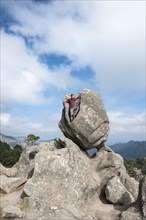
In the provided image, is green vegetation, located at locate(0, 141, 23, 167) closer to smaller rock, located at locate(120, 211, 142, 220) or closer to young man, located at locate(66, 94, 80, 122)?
young man, located at locate(66, 94, 80, 122)

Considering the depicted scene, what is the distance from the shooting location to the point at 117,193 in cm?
2398

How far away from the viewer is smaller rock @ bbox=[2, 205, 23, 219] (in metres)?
19.9

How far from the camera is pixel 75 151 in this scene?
2644 cm

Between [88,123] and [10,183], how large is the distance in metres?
9.78

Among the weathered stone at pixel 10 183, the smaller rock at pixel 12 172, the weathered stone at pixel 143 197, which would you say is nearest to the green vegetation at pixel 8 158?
the smaller rock at pixel 12 172

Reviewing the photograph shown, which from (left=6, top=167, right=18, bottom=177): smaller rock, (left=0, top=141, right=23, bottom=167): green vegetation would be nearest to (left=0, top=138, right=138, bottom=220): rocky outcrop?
(left=6, top=167, right=18, bottom=177): smaller rock

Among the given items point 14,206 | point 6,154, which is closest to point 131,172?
point 6,154

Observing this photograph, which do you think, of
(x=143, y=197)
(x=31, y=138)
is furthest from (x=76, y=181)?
(x=31, y=138)

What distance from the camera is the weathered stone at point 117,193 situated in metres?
23.8

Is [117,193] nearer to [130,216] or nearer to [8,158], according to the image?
[130,216]

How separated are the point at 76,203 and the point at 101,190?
3.74 m

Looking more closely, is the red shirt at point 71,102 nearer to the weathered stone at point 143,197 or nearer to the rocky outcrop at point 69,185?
the rocky outcrop at point 69,185

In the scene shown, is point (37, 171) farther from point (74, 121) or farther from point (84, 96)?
point (84, 96)

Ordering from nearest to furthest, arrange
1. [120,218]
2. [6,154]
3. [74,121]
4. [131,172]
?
[120,218] → [74,121] → [6,154] → [131,172]
